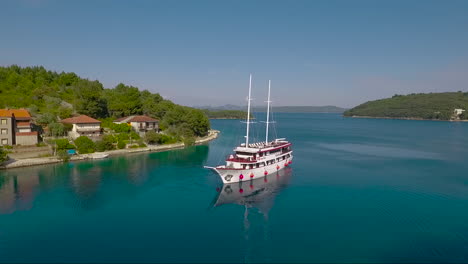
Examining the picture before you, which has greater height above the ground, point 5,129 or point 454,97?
point 454,97

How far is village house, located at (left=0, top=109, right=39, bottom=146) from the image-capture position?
1304 inches

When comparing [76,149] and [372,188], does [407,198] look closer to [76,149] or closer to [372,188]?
[372,188]

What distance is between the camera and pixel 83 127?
41.2 m

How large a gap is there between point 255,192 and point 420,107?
162 m

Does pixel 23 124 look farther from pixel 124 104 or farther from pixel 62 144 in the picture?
pixel 124 104

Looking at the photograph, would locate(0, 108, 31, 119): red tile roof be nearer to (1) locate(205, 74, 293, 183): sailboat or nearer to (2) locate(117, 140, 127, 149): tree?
(2) locate(117, 140, 127, 149): tree

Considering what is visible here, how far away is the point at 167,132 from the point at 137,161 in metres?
16.7

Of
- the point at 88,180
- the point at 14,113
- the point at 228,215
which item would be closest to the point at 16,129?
the point at 14,113

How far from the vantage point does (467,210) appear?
2116 centimetres

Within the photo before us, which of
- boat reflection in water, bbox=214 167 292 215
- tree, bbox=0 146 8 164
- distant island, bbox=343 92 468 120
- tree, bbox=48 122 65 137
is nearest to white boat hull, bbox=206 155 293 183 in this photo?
boat reflection in water, bbox=214 167 292 215

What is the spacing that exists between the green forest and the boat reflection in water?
27317 mm

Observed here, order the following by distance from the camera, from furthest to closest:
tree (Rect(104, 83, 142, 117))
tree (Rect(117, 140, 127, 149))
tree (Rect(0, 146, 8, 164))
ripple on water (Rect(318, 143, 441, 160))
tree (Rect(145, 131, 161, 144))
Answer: tree (Rect(104, 83, 142, 117)), tree (Rect(145, 131, 161, 144)), ripple on water (Rect(318, 143, 441, 160)), tree (Rect(117, 140, 127, 149)), tree (Rect(0, 146, 8, 164))

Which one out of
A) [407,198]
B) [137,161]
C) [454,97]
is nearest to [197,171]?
[137,161]

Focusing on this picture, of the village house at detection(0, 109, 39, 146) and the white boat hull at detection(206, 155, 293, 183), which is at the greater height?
the village house at detection(0, 109, 39, 146)
